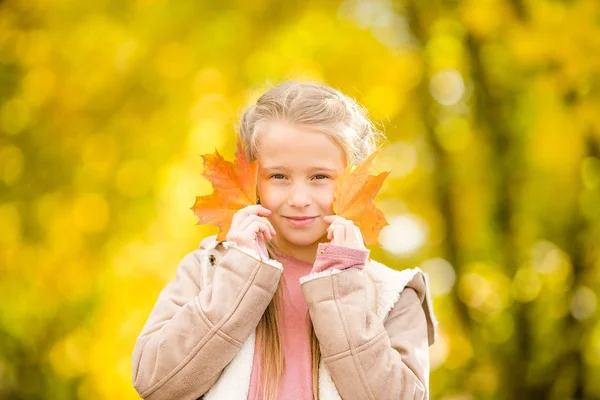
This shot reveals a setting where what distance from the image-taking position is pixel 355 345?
195cm

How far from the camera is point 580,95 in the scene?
4.72 m

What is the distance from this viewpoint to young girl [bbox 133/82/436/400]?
1971mm

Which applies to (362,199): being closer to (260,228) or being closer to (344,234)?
(344,234)

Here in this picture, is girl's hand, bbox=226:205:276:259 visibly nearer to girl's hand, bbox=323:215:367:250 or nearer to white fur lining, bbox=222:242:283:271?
white fur lining, bbox=222:242:283:271

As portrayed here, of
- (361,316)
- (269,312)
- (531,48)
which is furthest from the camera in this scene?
(531,48)

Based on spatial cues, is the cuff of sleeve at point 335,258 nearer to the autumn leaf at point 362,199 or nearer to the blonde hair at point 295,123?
the autumn leaf at point 362,199

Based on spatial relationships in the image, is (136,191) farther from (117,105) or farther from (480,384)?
(480,384)

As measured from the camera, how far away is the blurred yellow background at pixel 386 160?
566cm

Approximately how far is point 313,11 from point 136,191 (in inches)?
77.2

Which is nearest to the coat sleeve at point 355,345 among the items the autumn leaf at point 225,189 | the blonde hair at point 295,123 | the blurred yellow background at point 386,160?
the blonde hair at point 295,123

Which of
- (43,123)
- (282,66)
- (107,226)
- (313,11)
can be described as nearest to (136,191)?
(107,226)

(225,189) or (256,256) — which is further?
(225,189)

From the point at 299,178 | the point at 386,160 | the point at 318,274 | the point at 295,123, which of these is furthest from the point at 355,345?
the point at 386,160

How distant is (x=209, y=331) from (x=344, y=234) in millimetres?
416
